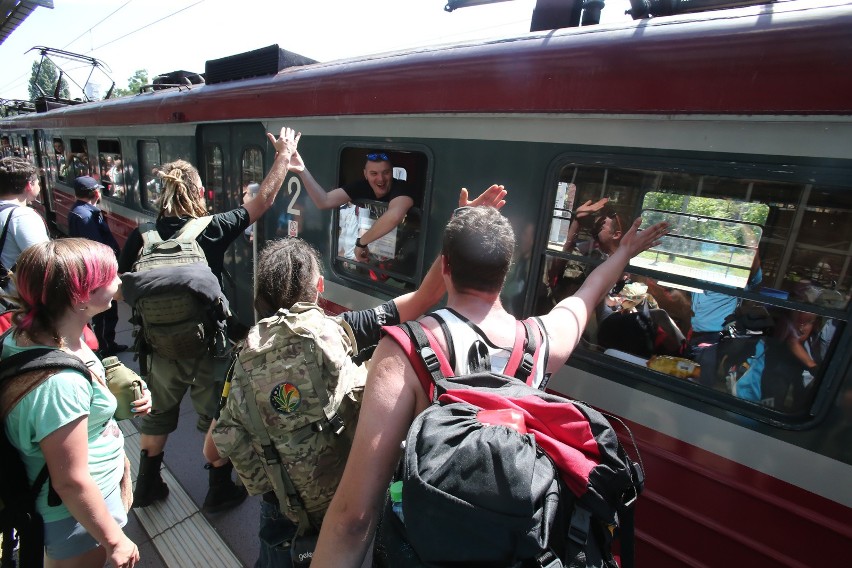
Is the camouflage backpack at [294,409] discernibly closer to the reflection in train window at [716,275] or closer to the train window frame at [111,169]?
the reflection in train window at [716,275]

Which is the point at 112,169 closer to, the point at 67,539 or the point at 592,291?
the point at 67,539

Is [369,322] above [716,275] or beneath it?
beneath

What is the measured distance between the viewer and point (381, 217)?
8.70 ft

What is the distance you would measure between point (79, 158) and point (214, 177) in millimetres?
5524

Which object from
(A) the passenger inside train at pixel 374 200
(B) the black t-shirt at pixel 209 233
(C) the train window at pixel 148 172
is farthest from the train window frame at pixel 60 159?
(A) the passenger inside train at pixel 374 200

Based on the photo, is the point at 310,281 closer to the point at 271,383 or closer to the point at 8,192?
the point at 271,383

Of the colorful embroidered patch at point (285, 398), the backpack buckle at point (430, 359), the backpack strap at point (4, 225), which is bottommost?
the colorful embroidered patch at point (285, 398)

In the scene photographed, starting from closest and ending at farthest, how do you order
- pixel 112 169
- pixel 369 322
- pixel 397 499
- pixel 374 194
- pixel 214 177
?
Result: pixel 397 499, pixel 369 322, pixel 374 194, pixel 214 177, pixel 112 169

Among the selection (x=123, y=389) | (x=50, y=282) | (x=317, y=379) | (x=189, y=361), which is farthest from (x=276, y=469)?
(x=189, y=361)

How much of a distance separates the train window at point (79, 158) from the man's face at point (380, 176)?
7137 millimetres

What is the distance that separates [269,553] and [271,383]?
0.75 metres

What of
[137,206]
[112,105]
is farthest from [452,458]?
[112,105]

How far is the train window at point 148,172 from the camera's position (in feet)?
18.0

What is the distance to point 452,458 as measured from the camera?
92 cm
